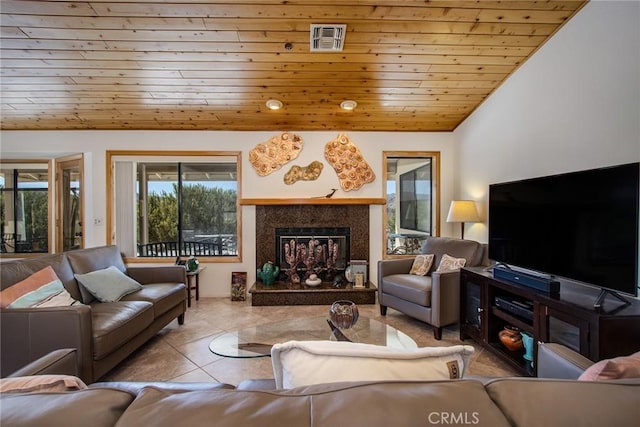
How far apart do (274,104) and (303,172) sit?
1.05 m

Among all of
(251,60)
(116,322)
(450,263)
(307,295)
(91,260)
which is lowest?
(307,295)

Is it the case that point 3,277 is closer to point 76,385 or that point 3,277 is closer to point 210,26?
point 76,385

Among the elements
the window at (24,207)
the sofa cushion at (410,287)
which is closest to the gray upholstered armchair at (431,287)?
the sofa cushion at (410,287)

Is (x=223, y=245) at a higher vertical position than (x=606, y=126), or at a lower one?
lower

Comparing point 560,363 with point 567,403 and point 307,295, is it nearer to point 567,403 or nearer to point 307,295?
point 567,403

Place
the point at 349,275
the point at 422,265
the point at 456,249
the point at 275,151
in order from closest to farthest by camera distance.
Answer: the point at 456,249 < the point at 422,265 < the point at 349,275 < the point at 275,151

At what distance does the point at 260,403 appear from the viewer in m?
0.59

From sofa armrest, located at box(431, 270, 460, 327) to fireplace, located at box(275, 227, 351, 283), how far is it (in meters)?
1.63

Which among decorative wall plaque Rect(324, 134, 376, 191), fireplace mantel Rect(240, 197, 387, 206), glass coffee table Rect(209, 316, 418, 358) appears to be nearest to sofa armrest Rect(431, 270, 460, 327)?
glass coffee table Rect(209, 316, 418, 358)

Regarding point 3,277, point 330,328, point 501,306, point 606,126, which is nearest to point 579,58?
point 606,126

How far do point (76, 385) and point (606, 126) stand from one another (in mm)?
3173

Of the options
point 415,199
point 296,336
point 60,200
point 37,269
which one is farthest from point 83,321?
point 415,199

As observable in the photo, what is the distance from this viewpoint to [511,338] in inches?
91.7

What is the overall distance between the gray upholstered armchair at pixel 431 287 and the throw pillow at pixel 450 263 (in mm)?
113
